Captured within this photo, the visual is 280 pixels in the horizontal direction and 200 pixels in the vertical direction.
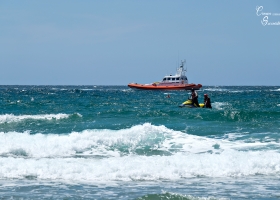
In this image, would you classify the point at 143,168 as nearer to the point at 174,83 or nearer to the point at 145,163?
the point at 145,163

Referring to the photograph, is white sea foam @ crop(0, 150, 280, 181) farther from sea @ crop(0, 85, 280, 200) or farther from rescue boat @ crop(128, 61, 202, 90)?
rescue boat @ crop(128, 61, 202, 90)

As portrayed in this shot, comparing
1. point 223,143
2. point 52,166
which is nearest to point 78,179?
point 52,166

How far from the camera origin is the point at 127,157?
46.7 feet

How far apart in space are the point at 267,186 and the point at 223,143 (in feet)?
22.2

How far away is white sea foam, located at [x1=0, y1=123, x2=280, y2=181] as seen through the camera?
1207 cm

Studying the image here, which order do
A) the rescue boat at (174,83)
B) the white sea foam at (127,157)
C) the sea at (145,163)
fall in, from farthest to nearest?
the rescue boat at (174,83), the white sea foam at (127,157), the sea at (145,163)

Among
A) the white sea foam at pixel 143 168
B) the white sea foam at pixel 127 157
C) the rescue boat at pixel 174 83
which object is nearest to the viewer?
the white sea foam at pixel 143 168

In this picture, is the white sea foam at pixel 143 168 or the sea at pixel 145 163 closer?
the sea at pixel 145 163

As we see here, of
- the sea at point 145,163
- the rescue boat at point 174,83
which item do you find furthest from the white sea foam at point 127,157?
the rescue boat at point 174,83

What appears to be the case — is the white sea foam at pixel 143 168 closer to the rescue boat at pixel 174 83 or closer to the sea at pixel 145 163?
the sea at pixel 145 163

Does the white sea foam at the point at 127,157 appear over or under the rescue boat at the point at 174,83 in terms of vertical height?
under

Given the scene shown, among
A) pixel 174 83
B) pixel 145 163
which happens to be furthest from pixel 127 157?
pixel 174 83

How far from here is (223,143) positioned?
17547mm

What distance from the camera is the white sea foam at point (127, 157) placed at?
39.6ft
